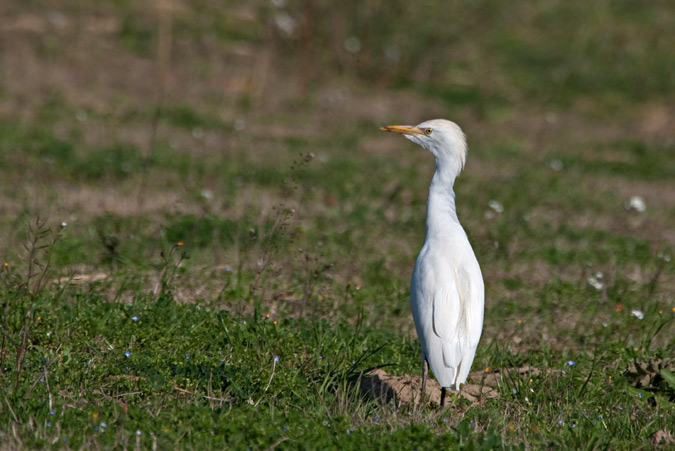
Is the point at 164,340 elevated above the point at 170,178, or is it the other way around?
the point at 164,340

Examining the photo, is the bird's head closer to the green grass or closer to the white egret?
the white egret

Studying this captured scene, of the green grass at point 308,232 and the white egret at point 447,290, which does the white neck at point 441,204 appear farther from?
the green grass at point 308,232

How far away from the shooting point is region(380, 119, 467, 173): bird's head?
493cm

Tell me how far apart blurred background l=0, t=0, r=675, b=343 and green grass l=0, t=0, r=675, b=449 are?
0.04 m

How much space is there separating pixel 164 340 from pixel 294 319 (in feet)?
3.17

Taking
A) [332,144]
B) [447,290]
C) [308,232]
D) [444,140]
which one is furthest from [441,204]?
[332,144]

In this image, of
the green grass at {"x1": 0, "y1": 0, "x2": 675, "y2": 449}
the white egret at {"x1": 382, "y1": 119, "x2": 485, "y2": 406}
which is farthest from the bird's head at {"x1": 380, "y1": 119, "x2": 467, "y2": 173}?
the green grass at {"x1": 0, "y1": 0, "x2": 675, "y2": 449}

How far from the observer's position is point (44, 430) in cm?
354

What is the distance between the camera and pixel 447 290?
4430 millimetres

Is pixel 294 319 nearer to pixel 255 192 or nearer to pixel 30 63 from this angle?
pixel 255 192

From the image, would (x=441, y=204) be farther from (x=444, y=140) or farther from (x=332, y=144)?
(x=332, y=144)

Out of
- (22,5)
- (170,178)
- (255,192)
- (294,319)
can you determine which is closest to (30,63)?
(22,5)

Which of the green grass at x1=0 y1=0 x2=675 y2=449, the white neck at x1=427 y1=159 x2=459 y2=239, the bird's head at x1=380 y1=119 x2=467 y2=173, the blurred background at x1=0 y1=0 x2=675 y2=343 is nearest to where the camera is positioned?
the green grass at x1=0 y1=0 x2=675 y2=449

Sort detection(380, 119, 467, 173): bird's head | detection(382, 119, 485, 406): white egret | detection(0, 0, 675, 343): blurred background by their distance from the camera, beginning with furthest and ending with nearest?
detection(0, 0, 675, 343): blurred background, detection(380, 119, 467, 173): bird's head, detection(382, 119, 485, 406): white egret
